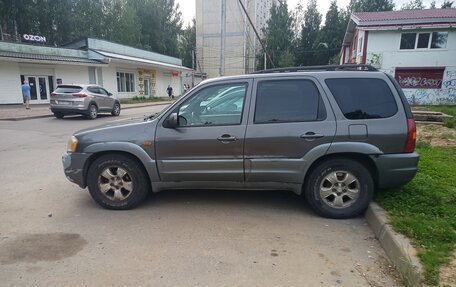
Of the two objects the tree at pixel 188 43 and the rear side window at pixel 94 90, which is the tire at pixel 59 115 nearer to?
the rear side window at pixel 94 90

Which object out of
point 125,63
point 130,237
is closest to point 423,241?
point 130,237

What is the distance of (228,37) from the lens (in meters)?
61.4

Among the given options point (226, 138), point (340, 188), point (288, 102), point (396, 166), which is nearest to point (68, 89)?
point (226, 138)

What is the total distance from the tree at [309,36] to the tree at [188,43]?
78.3 ft

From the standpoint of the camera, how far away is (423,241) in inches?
127

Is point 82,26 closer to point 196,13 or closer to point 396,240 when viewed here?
point 196,13

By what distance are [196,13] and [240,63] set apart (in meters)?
13.4

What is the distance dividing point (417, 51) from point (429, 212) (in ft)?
73.7

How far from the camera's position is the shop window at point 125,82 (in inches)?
1250

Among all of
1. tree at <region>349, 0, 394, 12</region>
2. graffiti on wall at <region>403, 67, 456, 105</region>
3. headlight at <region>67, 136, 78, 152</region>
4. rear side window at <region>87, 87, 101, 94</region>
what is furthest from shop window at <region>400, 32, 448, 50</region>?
tree at <region>349, 0, 394, 12</region>

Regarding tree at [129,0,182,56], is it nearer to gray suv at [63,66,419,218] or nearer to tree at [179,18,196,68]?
tree at [179,18,196,68]

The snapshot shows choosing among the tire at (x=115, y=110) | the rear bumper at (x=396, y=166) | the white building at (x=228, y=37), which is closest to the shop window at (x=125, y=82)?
the tire at (x=115, y=110)

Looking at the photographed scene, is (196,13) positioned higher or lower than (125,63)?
higher

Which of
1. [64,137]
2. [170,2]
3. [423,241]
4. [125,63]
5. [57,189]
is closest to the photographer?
[423,241]
